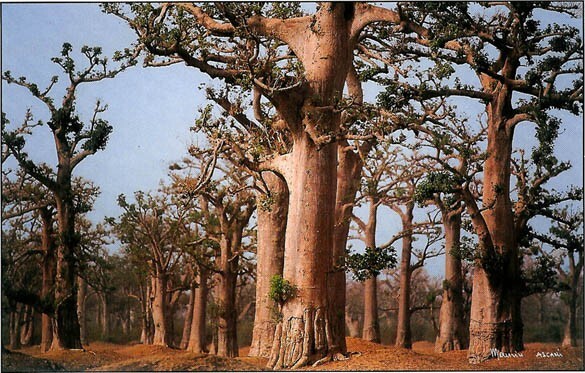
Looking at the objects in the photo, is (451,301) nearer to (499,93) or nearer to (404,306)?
(404,306)

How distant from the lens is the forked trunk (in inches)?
350

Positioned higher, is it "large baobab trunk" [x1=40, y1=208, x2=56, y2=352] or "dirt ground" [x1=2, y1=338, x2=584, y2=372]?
"large baobab trunk" [x1=40, y1=208, x2=56, y2=352]

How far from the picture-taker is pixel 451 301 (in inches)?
448

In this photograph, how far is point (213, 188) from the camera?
1021cm

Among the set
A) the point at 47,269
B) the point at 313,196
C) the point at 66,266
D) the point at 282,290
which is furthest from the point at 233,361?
the point at 47,269

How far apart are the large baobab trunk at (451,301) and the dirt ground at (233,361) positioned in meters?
1.49

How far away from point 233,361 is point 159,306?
2478 mm

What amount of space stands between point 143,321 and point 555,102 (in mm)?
5942

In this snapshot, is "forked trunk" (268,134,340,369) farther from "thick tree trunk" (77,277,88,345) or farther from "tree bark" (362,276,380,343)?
"tree bark" (362,276,380,343)

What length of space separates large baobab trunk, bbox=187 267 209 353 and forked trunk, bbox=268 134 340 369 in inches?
129

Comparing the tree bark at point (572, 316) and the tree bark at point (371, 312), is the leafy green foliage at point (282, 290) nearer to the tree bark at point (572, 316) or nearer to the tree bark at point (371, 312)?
the tree bark at point (572, 316)

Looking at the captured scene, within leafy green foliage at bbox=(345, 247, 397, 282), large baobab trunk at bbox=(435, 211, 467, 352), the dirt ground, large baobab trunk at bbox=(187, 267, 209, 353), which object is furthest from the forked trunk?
large baobab trunk at bbox=(187, 267, 209, 353)

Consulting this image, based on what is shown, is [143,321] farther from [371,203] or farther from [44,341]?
[371,203]

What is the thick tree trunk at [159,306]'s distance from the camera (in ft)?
36.9
